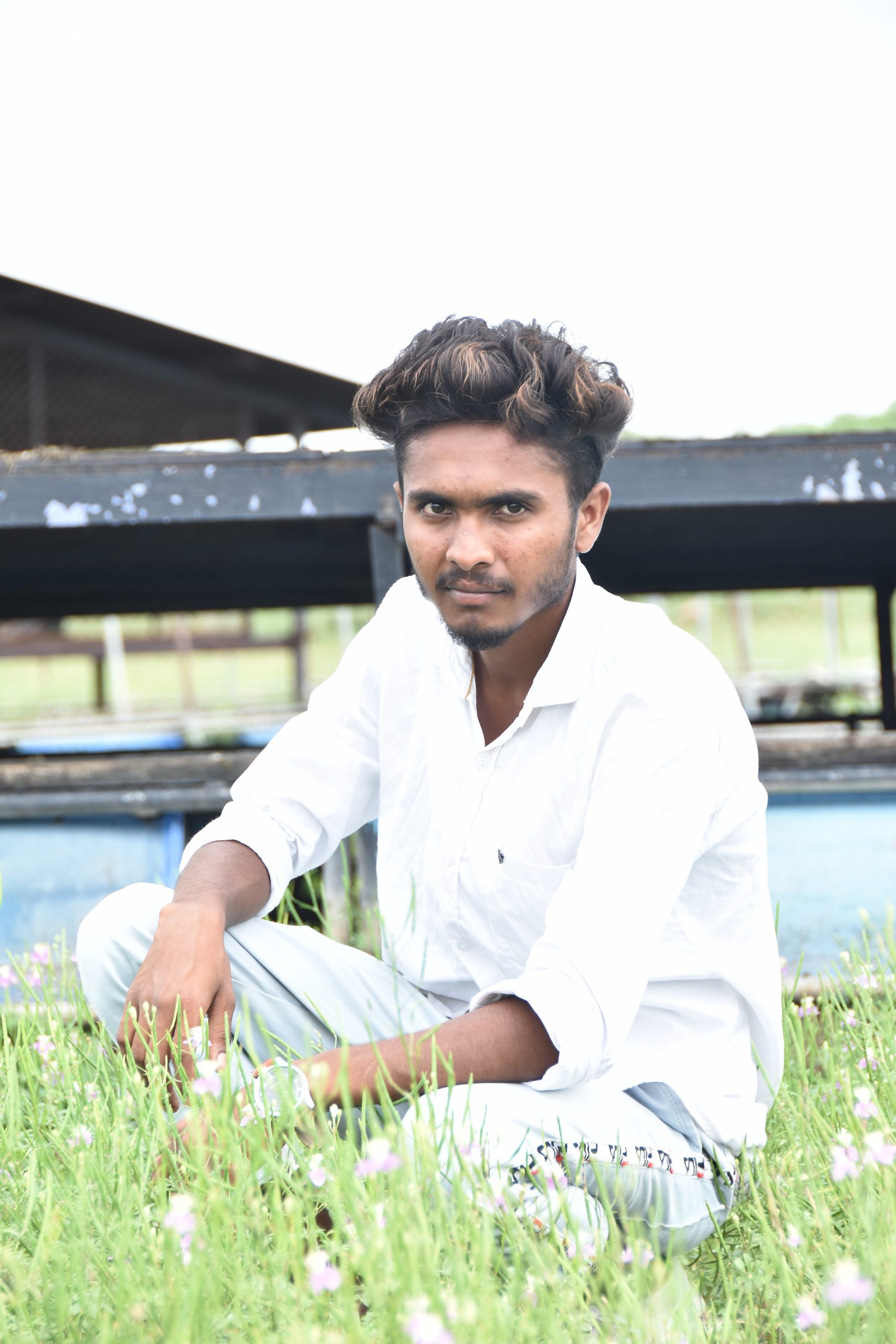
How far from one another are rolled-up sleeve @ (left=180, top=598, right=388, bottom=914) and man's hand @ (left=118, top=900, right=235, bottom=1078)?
36 cm

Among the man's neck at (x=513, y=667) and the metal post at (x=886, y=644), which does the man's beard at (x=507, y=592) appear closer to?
the man's neck at (x=513, y=667)

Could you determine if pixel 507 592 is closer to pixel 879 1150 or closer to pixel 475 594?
pixel 475 594

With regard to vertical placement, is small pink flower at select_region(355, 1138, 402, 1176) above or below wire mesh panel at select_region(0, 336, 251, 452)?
below

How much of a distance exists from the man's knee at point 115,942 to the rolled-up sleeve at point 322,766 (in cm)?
28

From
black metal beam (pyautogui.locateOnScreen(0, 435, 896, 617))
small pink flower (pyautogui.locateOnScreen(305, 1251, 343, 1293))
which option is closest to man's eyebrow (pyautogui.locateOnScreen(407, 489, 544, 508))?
small pink flower (pyautogui.locateOnScreen(305, 1251, 343, 1293))

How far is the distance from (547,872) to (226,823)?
0.64 meters

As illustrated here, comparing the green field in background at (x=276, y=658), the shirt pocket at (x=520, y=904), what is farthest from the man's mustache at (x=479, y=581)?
the green field in background at (x=276, y=658)

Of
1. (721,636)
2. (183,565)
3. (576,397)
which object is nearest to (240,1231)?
(576,397)

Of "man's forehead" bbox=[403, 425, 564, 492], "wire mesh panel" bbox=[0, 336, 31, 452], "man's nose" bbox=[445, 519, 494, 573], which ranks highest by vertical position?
"wire mesh panel" bbox=[0, 336, 31, 452]

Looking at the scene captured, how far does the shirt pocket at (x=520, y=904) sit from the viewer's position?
5.90 ft

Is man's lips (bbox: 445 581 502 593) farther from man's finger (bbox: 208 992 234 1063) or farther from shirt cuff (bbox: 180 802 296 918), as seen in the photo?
man's finger (bbox: 208 992 234 1063)

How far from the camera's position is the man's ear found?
1.94 m

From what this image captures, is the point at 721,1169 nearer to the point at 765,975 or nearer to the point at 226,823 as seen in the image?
the point at 765,975

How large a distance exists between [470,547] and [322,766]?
629 millimetres
